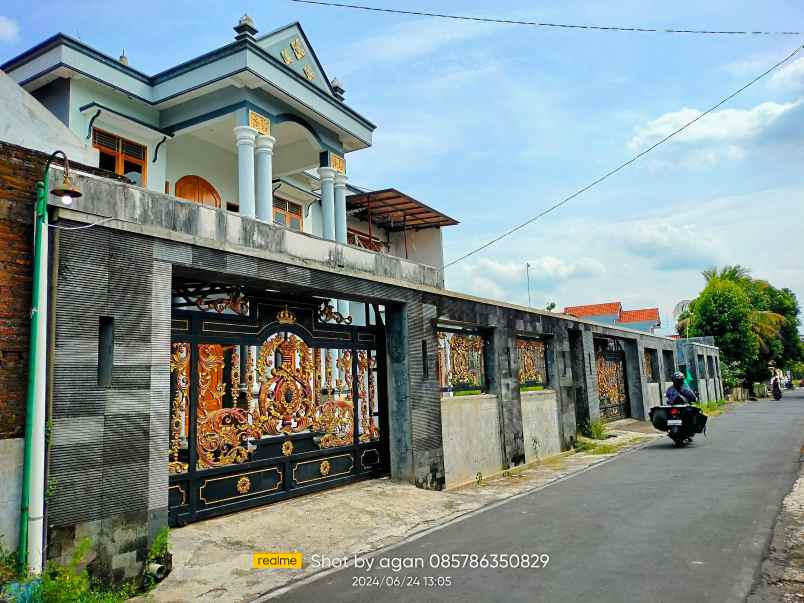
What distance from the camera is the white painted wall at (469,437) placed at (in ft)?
28.9

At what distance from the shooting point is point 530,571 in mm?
4570

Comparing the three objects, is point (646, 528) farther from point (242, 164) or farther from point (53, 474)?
point (242, 164)

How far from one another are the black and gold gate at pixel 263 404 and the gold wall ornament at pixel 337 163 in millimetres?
5554

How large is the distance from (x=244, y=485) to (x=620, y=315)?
52.3 m

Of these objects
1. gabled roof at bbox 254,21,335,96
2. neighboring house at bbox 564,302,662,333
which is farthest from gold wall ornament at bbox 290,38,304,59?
neighboring house at bbox 564,302,662,333

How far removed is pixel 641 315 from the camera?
5456 centimetres

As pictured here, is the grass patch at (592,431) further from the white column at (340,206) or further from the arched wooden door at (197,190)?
the arched wooden door at (197,190)

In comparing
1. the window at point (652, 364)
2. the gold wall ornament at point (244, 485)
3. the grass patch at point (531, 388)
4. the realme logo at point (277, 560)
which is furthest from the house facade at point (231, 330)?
the window at point (652, 364)

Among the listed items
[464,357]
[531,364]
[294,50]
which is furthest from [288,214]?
[531,364]

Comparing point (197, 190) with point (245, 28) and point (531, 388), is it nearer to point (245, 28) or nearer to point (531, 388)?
point (245, 28)

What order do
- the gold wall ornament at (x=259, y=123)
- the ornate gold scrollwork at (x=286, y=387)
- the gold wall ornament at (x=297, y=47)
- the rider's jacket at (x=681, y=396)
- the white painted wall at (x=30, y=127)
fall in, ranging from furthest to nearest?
1. the rider's jacket at (x=681, y=396)
2. the gold wall ornament at (x=297, y=47)
3. the gold wall ornament at (x=259, y=123)
4. the ornate gold scrollwork at (x=286, y=387)
5. the white painted wall at (x=30, y=127)

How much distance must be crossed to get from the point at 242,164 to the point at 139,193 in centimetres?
565

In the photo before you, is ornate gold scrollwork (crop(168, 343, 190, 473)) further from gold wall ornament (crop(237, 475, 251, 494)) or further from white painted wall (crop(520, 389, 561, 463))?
white painted wall (crop(520, 389, 561, 463))

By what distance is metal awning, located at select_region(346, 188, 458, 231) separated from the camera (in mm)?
15500
